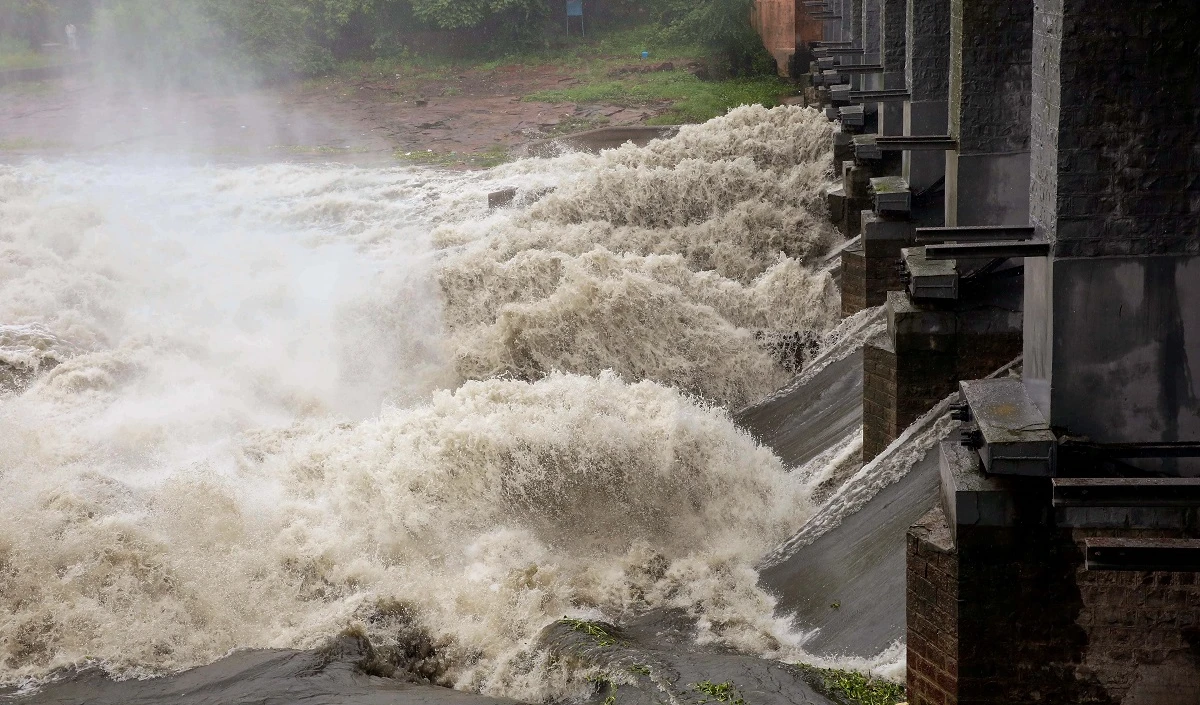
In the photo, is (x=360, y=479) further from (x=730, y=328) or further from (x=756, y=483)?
(x=730, y=328)

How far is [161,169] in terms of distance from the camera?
2877 cm

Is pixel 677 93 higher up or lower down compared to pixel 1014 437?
higher up

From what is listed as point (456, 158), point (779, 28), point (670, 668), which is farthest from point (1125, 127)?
point (779, 28)

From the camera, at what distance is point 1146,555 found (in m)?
4.78

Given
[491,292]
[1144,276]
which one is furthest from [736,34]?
[1144,276]

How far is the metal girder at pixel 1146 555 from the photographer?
476cm

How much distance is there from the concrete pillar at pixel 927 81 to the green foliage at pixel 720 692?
5.67m

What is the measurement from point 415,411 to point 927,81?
17.6ft

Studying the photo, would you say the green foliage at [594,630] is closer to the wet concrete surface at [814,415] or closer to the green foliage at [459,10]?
the wet concrete surface at [814,415]

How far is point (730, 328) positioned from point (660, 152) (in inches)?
243

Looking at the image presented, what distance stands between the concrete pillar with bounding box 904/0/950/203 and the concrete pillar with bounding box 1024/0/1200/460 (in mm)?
5343

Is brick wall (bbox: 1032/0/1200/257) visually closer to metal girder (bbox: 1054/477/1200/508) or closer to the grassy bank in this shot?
metal girder (bbox: 1054/477/1200/508)

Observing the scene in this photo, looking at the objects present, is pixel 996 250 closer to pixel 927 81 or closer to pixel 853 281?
pixel 927 81

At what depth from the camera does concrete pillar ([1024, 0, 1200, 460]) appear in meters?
5.22
